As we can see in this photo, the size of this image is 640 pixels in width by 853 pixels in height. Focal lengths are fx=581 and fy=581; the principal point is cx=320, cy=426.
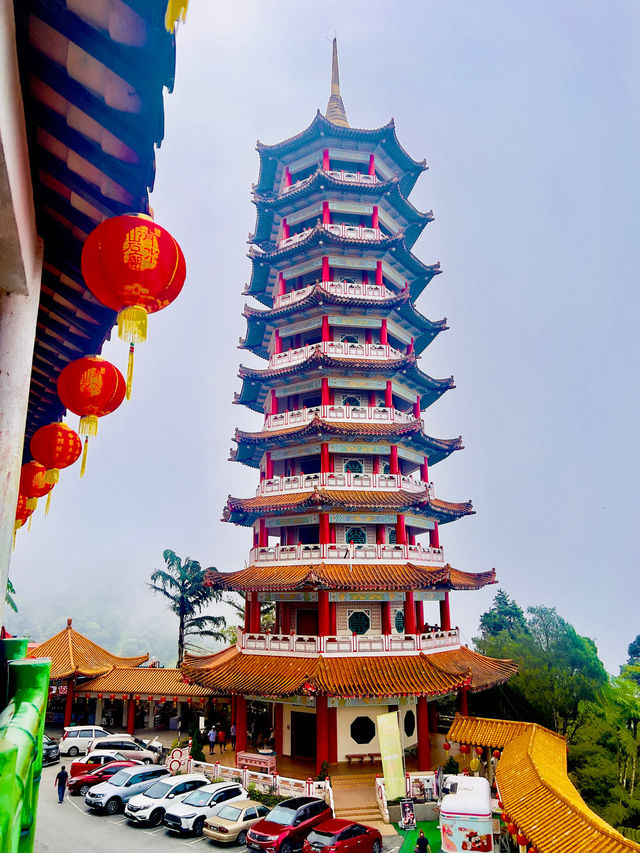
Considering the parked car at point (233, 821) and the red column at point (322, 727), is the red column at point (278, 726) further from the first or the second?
the parked car at point (233, 821)

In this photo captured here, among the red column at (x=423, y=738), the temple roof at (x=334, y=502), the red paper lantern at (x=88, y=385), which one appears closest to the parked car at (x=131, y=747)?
the temple roof at (x=334, y=502)

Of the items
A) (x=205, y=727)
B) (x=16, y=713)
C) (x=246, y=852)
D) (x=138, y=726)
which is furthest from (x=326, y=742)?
(x=16, y=713)

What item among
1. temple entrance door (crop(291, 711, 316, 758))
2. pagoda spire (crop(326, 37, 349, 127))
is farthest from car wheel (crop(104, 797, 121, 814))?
pagoda spire (crop(326, 37, 349, 127))

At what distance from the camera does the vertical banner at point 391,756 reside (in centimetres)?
1655

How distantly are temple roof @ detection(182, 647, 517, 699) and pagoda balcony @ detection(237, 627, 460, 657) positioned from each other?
7.3 inches

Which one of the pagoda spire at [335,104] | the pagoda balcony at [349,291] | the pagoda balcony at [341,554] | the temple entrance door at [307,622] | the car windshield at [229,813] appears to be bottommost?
the car windshield at [229,813]

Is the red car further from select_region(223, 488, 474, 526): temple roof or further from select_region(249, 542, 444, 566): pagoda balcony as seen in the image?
select_region(223, 488, 474, 526): temple roof

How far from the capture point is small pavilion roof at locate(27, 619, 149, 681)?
2805 centimetres

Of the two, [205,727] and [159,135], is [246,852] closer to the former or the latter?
[205,727]

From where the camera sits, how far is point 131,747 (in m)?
23.8

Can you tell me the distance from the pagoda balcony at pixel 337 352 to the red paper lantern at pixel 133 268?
765 inches

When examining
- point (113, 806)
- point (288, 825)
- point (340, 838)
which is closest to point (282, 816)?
point (288, 825)

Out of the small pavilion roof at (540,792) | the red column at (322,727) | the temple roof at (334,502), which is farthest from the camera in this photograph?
the temple roof at (334,502)

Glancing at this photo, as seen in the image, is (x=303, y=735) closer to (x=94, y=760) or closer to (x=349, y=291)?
(x=94, y=760)
